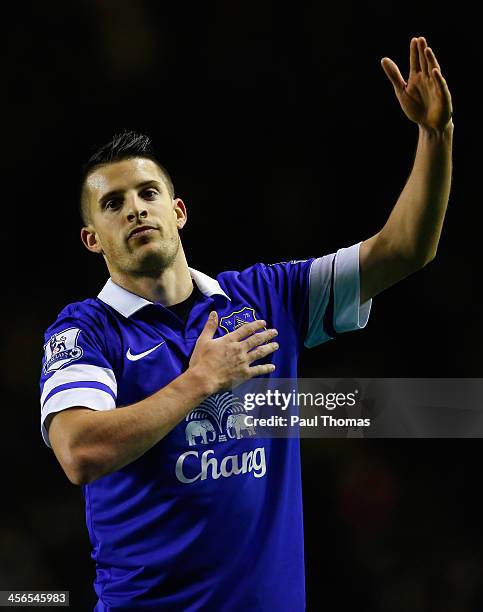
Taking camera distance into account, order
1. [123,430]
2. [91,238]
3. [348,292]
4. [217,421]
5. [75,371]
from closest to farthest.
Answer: [123,430] < [75,371] < [217,421] < [348,292] < [91,238]

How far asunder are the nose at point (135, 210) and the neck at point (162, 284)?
5.3 inches

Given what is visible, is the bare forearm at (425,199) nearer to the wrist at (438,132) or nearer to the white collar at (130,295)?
the wrist at (438,132)

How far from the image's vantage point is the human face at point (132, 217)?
6.08 ft

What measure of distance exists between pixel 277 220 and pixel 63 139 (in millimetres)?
944

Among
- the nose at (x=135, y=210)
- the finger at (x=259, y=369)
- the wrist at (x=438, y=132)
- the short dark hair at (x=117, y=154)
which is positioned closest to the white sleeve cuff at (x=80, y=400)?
the finger at (x=259, y=369)

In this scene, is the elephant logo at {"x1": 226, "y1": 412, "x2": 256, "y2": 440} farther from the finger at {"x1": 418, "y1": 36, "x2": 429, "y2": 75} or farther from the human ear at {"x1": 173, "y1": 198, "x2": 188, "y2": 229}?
the finger at {"x1": 418, "y1": 36, "x2": 429, "y2": 75}

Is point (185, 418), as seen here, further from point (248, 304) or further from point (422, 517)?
point (422, 517)

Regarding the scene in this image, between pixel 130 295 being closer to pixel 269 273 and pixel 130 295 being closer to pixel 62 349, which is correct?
pixel 62 349

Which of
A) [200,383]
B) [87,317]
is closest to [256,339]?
[200,383]

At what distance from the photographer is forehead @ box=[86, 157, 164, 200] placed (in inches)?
75.5

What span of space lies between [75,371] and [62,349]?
90mm

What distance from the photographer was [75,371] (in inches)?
65.5

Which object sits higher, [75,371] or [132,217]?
[132,217]

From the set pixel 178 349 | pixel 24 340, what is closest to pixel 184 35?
pixel 24 340
